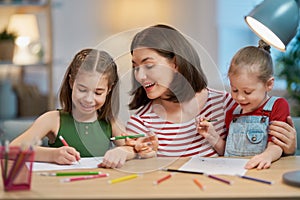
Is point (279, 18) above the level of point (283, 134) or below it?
above

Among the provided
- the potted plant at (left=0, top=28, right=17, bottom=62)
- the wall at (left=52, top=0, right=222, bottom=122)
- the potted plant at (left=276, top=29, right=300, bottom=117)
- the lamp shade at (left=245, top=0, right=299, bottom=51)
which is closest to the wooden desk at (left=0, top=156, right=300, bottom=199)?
the lamp shade at (left=245, top=0, right=299, bottom=51)

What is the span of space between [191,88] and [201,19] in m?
2.79

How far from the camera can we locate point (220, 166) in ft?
4.88

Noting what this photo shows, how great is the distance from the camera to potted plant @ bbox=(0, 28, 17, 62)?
407cm

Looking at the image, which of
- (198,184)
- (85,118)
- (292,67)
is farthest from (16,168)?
(292,67)

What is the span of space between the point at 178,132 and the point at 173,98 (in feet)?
0.39

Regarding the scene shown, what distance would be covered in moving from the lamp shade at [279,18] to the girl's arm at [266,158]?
12.0 inches

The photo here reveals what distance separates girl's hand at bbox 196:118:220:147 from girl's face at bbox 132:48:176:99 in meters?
0.19

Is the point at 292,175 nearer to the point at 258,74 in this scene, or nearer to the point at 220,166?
the point at 220,166

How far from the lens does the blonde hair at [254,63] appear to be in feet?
5.39

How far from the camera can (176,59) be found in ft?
5.41

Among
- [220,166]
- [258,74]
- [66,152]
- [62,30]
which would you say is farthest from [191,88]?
[62,30]

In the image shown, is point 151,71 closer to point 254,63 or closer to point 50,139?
point 254,63

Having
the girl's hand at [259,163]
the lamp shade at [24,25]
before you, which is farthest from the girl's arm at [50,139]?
the lamp shade at [24,25]
